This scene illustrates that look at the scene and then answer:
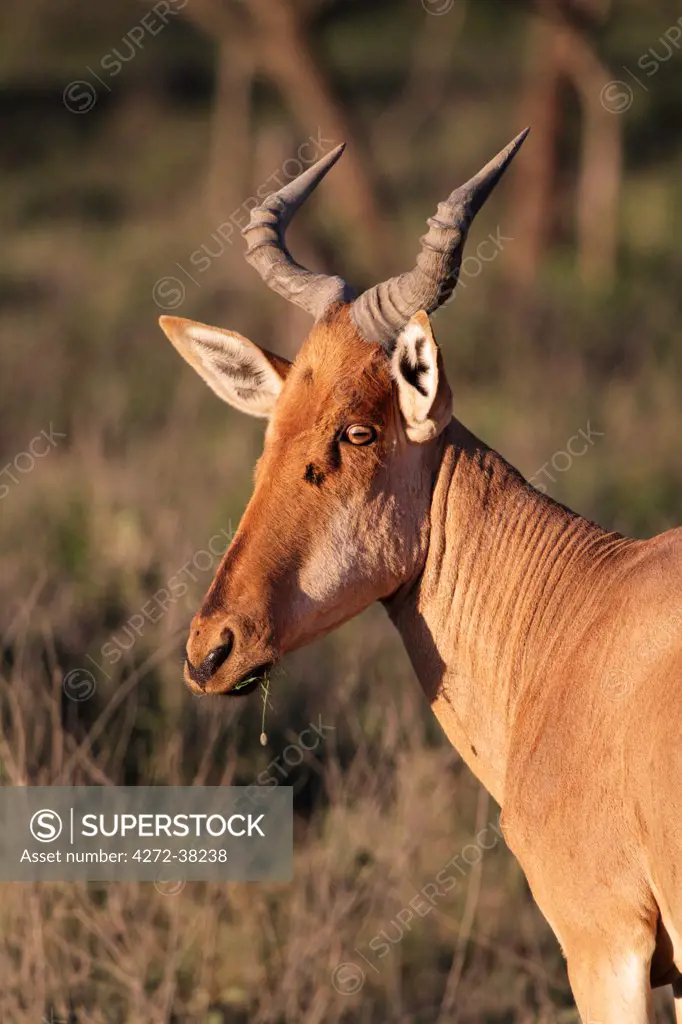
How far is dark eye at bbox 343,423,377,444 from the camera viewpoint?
195 inches

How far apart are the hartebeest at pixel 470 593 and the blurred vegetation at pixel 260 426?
162 cm

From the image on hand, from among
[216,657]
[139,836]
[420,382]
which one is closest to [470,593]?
[420,382]

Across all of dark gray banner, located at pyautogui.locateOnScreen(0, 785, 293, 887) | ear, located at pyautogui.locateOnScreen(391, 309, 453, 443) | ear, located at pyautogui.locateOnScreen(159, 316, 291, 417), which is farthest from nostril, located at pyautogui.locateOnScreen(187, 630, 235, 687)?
dark gray banner, located at pyautogui.locateOnScreen(0, 785, 293, 887)

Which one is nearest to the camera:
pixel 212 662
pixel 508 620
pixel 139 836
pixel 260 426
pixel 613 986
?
pixel 613 986

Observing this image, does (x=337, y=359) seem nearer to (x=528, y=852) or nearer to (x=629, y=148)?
(x=528, y=852)

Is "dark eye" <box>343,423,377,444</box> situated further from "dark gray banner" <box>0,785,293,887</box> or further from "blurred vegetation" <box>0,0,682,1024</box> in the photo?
"dark gray banner" <box>0,785,293,887</box>

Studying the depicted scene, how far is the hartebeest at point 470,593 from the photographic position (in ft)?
14.1

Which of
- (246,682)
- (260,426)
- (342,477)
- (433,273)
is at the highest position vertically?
(260,426)

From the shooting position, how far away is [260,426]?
16.6 meters

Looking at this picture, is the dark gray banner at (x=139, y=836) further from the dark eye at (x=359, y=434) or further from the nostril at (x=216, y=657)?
the dark eye at (x=359, y=434)

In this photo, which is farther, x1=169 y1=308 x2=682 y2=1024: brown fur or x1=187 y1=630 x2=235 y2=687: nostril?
x1=187 y1=630 x2=235 y2=687: nostril

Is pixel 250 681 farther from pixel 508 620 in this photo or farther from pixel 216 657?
pixel 508 620

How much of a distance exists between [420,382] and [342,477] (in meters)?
0.41

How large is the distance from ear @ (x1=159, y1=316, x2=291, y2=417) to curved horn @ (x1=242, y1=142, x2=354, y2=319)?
24 centimetres
